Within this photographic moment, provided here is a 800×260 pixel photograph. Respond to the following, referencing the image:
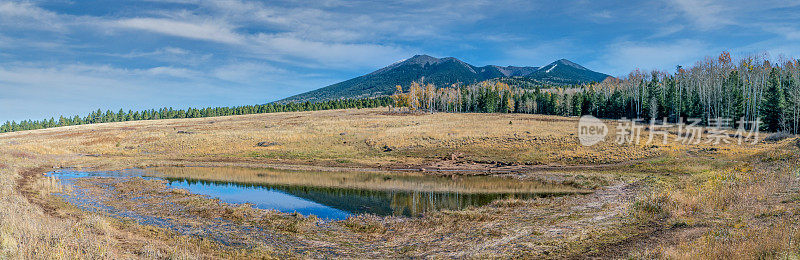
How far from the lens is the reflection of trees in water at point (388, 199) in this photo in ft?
65.8

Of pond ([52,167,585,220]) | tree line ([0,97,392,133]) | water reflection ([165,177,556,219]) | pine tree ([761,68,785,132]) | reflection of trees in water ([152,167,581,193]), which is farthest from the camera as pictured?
tree line ([0,97,392,133])

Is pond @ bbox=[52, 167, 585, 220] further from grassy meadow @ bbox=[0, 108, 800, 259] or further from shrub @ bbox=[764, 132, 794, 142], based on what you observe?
shrub @ bbox=[764, 132, 794, 142]

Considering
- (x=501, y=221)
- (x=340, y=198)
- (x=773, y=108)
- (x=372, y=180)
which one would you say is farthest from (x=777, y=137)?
(x=340, y=198)

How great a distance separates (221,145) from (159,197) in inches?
1402

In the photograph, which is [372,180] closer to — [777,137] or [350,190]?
[350,190]

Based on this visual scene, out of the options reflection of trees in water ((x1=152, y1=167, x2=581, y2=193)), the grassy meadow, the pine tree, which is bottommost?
reflection of trees in water ((x1=152, y1=167, x2=581, y2=193))

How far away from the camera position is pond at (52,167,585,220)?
67.8 feet

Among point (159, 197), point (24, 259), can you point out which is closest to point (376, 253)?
point (24, 259)

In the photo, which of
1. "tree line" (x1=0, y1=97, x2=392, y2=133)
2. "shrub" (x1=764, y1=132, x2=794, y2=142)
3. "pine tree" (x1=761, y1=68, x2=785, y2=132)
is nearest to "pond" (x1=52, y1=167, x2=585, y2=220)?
"shrub" (x1=764, y1=132, x2=794, y2=142)

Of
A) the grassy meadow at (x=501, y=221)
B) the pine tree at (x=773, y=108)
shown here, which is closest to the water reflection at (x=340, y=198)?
the grassy meadow at (x=501, y=221)

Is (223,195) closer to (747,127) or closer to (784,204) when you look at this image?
(784,204)

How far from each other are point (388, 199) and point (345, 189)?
4.80 metres

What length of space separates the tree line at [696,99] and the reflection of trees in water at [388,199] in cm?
6102

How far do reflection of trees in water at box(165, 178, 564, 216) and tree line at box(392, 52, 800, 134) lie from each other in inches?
2402
